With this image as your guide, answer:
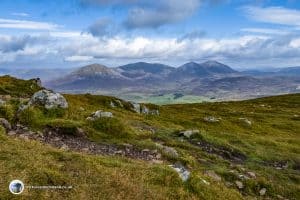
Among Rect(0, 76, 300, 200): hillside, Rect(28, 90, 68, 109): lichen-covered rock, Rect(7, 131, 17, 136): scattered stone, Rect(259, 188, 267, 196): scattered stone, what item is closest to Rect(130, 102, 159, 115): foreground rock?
Rect(0, 76, 300, 200): hillside

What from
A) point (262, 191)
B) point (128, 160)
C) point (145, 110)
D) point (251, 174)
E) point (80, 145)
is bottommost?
point (262, 191)

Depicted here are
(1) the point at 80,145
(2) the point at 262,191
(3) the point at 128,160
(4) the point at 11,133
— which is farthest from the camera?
(4) the point at 11,133

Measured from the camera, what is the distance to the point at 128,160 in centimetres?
2441

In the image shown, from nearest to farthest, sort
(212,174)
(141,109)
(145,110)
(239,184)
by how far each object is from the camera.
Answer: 1. (239,184)
2. (212,174)
3. (141,109)
4. (145,110)

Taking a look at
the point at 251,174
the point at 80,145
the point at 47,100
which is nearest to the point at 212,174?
the point at 251,174

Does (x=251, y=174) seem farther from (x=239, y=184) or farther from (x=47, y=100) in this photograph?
(x=47, y=100)

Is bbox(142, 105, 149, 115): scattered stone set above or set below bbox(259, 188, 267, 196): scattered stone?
above

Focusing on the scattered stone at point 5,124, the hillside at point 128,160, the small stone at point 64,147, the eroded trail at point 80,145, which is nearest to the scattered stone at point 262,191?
the hillside at point 128,160

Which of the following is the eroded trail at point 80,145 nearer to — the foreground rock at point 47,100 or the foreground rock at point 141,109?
the foreground rock at point 47,100

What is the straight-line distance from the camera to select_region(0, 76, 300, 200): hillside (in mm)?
18359

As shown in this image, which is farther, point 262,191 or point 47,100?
point 47,100

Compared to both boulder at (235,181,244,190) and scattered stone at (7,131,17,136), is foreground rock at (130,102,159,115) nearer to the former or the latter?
scattered stone at (7,131,17,136)

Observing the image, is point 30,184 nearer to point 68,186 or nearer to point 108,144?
point 68,186

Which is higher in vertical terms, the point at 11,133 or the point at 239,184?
the point at 11,133
